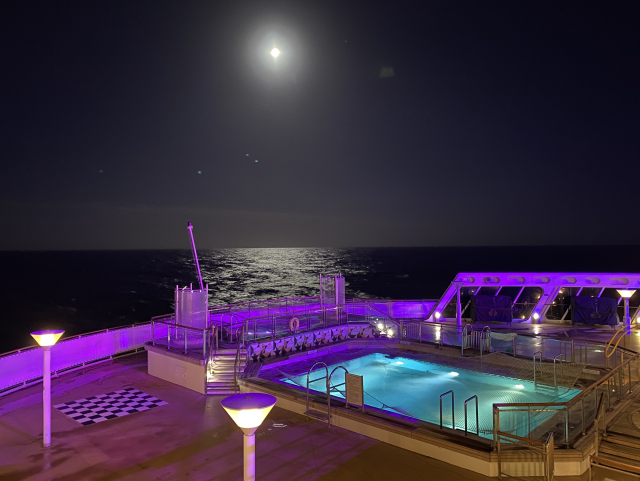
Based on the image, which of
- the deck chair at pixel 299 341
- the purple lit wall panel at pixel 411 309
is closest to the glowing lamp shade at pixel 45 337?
the deck chair at pixel 299 341

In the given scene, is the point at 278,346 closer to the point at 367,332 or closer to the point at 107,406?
the point at 367,332

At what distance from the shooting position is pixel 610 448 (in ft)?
24.9

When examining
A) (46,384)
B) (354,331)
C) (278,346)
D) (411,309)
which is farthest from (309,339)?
(46,384)

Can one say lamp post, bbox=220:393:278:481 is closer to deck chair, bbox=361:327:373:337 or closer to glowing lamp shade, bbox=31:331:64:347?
glowing lamp shade, bbox=31:331:64:347

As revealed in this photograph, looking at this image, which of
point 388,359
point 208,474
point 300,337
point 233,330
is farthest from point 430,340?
point 208,474

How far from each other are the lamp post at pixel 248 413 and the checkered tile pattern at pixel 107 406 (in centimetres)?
658

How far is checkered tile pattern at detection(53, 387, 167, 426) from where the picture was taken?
1014 cm

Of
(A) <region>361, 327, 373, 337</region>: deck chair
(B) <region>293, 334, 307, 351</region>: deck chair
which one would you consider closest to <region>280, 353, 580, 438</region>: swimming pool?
(B) <region>293, 334, 307, 351</region>: deck chair

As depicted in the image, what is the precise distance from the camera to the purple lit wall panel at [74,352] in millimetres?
12047

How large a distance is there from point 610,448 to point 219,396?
345 inches

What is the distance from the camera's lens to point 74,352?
14.1m

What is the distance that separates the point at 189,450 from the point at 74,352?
26.0ft

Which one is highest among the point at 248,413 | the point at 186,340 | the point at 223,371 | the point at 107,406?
the point at 248,413

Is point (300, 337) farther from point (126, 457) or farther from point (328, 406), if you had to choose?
point (126, 457)
